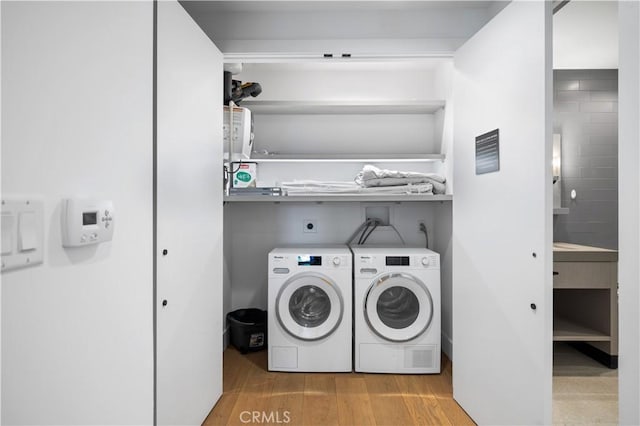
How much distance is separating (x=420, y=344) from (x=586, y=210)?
1.60 meters

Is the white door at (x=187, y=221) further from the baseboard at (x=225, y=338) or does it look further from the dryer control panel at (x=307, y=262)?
the baseboard at (x=225, y=338)

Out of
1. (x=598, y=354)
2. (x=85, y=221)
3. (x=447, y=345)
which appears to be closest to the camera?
(x=85, y=221)

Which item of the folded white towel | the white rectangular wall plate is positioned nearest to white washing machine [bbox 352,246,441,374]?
the folded white towel

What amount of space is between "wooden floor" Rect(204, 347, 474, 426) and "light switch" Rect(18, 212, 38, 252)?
1498mm

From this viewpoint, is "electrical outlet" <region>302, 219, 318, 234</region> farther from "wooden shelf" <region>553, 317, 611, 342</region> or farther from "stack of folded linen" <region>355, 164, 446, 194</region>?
"wooden shelf" <region>553, 317, 611, 342</region>

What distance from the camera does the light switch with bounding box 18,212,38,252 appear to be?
0.72 metres

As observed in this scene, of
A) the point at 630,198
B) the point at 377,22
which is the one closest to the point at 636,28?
the point at 630,198

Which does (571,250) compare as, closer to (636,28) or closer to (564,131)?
(564,131)

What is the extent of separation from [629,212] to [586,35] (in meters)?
1.72

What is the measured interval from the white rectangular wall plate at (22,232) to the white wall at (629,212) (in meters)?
1.56

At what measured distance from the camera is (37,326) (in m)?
0.79

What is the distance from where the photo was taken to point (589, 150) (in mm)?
2541
